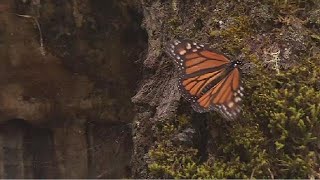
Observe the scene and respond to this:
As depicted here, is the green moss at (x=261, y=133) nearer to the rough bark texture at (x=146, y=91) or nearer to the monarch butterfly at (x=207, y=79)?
the rough bark texture at (x=146, y=91)

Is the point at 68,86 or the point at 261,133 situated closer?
the point at 261,133

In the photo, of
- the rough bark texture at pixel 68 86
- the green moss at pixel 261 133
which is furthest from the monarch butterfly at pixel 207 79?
the rough bark texture at pixel 68 86

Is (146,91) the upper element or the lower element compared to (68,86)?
upper

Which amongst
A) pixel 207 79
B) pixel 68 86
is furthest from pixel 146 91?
pixel 68 86

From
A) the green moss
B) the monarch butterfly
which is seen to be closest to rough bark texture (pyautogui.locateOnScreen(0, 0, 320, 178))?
the green moss

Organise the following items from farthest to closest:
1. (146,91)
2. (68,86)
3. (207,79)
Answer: (68,86) → (146,91) → (207,79)

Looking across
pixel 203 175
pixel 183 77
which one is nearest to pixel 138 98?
pixel 183 77

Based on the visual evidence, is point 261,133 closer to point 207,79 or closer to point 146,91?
point 207,79

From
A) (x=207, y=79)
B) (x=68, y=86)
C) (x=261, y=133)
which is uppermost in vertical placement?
(x=207, y=79)

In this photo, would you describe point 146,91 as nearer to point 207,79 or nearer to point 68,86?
point 207,79

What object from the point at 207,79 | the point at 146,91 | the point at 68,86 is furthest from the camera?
the point at 68,86
